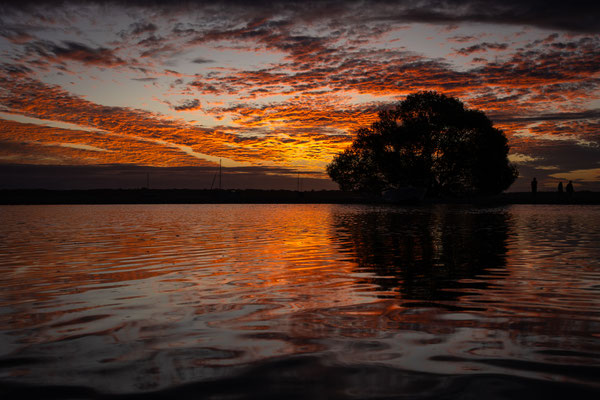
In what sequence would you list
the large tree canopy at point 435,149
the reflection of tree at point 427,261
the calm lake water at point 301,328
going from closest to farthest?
the calm lake water at point 301,328
the reflection of tree at point 427,261
the large tree canopy at point 435,149

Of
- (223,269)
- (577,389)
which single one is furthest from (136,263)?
(577,389)

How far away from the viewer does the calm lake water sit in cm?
331

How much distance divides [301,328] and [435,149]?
194 feet

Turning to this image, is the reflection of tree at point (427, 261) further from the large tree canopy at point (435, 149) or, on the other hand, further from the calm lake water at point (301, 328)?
the large tree canopy at point (435, 149)

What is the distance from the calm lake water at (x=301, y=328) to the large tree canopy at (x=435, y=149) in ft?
170

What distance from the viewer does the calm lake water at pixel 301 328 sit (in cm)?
331

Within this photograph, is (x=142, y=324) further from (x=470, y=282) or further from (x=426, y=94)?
(x=426, y=94)

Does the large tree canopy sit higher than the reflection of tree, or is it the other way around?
the large tree canopy

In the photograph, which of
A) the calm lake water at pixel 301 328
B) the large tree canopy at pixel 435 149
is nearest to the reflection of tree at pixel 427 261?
the calm lake water at pixel 301 328

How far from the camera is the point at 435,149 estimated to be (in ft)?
198

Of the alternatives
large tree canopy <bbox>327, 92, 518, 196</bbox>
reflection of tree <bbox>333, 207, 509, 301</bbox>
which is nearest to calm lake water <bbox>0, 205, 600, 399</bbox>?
reflection of tree <bbox>333, 207, 509, 301</bbox>

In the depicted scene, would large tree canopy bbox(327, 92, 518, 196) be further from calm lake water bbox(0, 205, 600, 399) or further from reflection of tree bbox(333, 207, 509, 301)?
calm lake water bbox(0, 205, 600, 399)

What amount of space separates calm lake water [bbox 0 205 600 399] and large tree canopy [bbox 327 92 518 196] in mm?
51776

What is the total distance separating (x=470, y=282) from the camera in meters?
7.73
